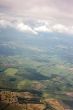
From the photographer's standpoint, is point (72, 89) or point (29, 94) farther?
Answer: point (72, 89)

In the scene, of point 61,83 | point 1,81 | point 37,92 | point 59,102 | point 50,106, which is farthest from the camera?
point 61,83

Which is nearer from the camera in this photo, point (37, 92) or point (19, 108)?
point (19, 108)

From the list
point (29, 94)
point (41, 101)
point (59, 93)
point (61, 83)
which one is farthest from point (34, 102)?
point (61, 83)

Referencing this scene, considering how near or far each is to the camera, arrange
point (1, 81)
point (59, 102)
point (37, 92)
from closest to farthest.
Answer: point (59, 102), point (37, 92), point (1, 81)

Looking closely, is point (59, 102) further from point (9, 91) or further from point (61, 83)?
point (61, 83)

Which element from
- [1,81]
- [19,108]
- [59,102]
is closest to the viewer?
[19,108]

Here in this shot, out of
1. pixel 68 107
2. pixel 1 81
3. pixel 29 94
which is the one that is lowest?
pixel 68 107

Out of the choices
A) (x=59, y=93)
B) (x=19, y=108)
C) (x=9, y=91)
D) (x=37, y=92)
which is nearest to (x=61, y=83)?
(x=59, y=93)

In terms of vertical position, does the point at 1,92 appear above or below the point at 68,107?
above

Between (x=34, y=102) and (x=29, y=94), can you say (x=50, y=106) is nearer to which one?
(x=34, y=102)
